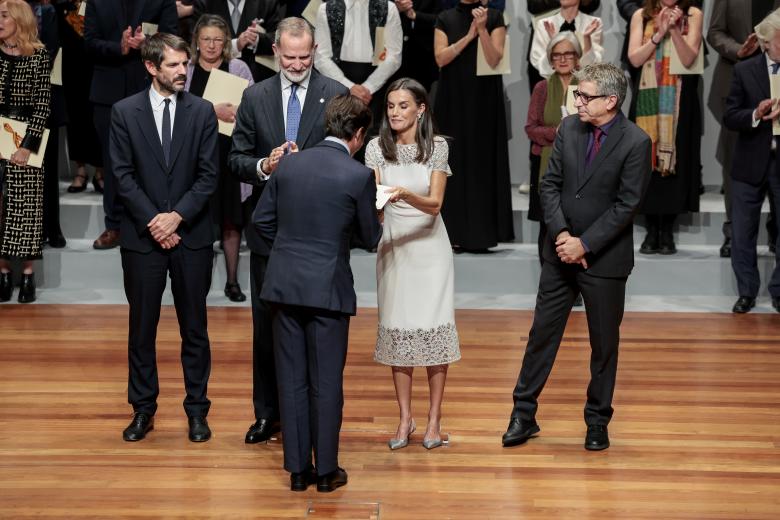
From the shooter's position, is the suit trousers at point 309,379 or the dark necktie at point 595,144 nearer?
the suit trousers at point 309,379

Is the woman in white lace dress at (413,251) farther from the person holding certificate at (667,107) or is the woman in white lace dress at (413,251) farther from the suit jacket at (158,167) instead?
the person holding certificate at (667,107)

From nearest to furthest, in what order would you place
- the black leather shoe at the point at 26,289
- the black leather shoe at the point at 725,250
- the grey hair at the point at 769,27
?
the grey hair at the point at 769,27
the black leather shoe at the point at 26,289
the black leather shoe at the point at 725,250

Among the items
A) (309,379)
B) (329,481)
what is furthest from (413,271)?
(329,481)

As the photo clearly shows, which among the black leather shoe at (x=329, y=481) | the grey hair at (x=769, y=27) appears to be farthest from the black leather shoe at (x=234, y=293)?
the grey hair at (x=769, y=27)

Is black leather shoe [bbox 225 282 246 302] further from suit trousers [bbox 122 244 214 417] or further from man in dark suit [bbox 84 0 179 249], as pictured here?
suit trousers [bbox 122 244 214 417]

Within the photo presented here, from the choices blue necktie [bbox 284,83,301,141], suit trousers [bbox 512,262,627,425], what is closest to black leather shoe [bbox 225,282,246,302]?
blue necktie [bbox 284,83,301,141]

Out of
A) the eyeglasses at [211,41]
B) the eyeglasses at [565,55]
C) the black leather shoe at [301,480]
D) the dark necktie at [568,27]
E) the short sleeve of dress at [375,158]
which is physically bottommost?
the black leather shoe at [301,480]

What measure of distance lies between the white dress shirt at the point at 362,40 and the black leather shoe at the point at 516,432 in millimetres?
2946

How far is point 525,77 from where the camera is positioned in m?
8.82

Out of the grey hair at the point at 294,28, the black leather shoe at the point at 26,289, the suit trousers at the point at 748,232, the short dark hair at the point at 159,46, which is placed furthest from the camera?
the black leather shoe at the point at 26,289

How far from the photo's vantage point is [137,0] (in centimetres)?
708

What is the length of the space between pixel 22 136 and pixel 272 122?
280 centimetres

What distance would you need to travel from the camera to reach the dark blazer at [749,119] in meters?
6.61

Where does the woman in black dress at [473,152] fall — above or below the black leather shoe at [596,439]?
above
